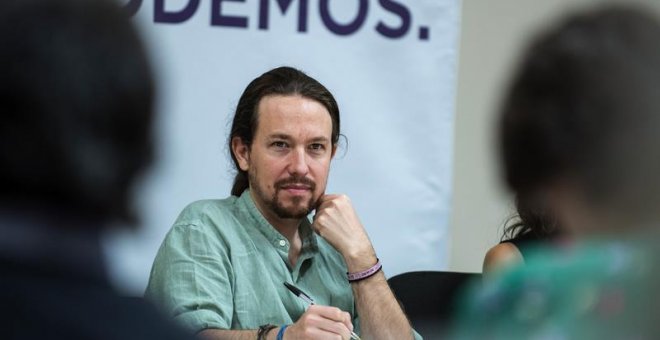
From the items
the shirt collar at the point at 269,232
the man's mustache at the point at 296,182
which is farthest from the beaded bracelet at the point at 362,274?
the man's mustache at the point at 296,182

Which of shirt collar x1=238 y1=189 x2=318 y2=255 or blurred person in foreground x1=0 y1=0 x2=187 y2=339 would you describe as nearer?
blurred person in foreground x1=0 y1=0 x2=187 y2=339

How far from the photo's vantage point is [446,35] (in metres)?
3.38

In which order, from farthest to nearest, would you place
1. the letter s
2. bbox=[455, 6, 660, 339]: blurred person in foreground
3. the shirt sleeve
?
the letter s
the shirt sleeve
bbox=[455, 6, 660, 339]: blurred person in foreground

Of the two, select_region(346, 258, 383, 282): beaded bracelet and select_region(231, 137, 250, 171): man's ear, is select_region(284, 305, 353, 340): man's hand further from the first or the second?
select_region(231, 137, 250, 171): man's ear

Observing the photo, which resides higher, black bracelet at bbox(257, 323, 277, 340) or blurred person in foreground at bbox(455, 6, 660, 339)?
blurred person in foreground at bbox(455, 6, 660, 339)

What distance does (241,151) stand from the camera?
2828mm

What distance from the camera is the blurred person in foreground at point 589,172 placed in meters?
0.95

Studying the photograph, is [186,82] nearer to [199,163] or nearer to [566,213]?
[199,163]

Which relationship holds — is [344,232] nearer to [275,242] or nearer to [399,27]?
[275,242]

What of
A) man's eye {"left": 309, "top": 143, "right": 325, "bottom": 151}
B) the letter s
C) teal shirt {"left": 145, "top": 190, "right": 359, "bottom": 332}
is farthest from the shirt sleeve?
the letter s

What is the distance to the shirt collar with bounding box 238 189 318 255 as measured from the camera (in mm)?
2680

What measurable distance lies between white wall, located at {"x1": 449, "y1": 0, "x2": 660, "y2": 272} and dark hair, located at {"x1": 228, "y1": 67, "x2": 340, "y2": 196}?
3.02 feet

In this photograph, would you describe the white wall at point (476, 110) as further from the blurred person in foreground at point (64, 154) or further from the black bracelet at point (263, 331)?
the blurred person in foreground at point (64, 154)

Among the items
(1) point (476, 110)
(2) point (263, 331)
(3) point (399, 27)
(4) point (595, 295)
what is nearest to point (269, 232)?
(2) point (263, 331)
